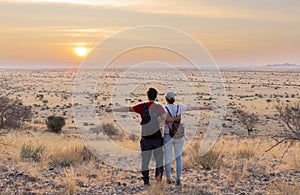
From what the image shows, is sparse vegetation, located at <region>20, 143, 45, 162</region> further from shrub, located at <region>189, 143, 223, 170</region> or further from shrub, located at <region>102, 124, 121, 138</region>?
shrub, located at <region>102, 124, 121, 138</region>

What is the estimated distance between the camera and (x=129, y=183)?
9516 mm

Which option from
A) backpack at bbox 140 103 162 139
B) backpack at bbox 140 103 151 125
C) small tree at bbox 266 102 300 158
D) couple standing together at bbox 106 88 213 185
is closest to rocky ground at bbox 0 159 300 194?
couple standing together at bbox 106 88 213 185

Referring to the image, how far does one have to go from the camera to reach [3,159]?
11.7m

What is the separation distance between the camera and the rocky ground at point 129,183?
28.1ft

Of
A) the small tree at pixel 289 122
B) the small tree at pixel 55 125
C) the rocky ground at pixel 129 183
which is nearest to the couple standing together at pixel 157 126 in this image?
the rocky ground at pixel 129 183

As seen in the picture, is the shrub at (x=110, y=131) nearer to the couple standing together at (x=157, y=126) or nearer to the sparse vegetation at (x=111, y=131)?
the sparse vegetation at (x=111, y=131)

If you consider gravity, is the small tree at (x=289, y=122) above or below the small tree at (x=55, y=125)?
above

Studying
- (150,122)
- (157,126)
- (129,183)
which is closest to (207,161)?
(129,183)

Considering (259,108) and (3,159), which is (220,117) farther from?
(3,159)

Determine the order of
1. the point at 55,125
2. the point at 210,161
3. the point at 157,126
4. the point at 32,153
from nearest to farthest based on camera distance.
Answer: the point at 157,126
the point at 210,161
the point at 32,153
the point at 55,125

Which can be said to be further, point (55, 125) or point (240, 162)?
point (55, 125)

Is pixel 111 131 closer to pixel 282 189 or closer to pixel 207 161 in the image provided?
pixel 207 161

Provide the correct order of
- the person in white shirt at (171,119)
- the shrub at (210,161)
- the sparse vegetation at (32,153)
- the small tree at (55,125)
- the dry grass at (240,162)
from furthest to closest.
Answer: the small tree at (55,125) → the sparse vegetation at (32,153) → the shrub at (210,161) → the dry grass at (240,162) → the person in white shirt at (171,119)

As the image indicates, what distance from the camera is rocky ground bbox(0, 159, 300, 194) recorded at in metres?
A: 8.58
